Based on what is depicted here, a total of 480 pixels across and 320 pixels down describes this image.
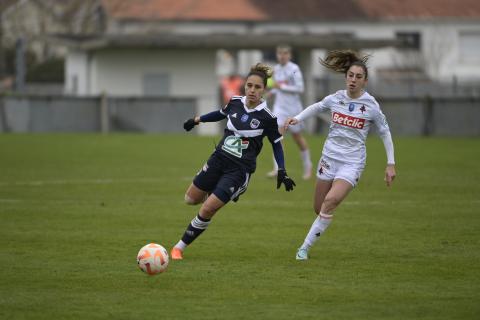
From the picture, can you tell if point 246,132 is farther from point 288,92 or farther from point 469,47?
point 469,47

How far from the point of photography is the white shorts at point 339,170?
1133 centimetres

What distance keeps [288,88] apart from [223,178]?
10391 millimetres

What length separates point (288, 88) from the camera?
21.3m

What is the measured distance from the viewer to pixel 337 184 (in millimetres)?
11289

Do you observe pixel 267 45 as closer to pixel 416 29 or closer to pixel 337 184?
pixel 416 29

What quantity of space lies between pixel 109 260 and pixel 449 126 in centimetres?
2818

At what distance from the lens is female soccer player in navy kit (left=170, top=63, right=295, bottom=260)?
11078 mm

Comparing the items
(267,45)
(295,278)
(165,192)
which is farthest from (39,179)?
(267,45)

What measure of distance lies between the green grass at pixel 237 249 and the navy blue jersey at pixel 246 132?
1.14 m

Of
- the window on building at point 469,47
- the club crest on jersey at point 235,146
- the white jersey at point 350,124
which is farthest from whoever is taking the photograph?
the window on building at point 469,47

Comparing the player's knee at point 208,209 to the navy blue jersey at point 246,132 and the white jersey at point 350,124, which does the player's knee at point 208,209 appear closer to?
the navy blue jersey at point 246,132

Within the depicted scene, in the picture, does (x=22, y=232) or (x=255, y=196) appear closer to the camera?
(x=22, y=232)

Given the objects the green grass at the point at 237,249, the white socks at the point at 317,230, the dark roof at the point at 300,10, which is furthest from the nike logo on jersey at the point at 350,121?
the dark roof at the point at 300,10

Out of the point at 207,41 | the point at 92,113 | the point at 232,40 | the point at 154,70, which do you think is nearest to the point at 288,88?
the point at 92,113
